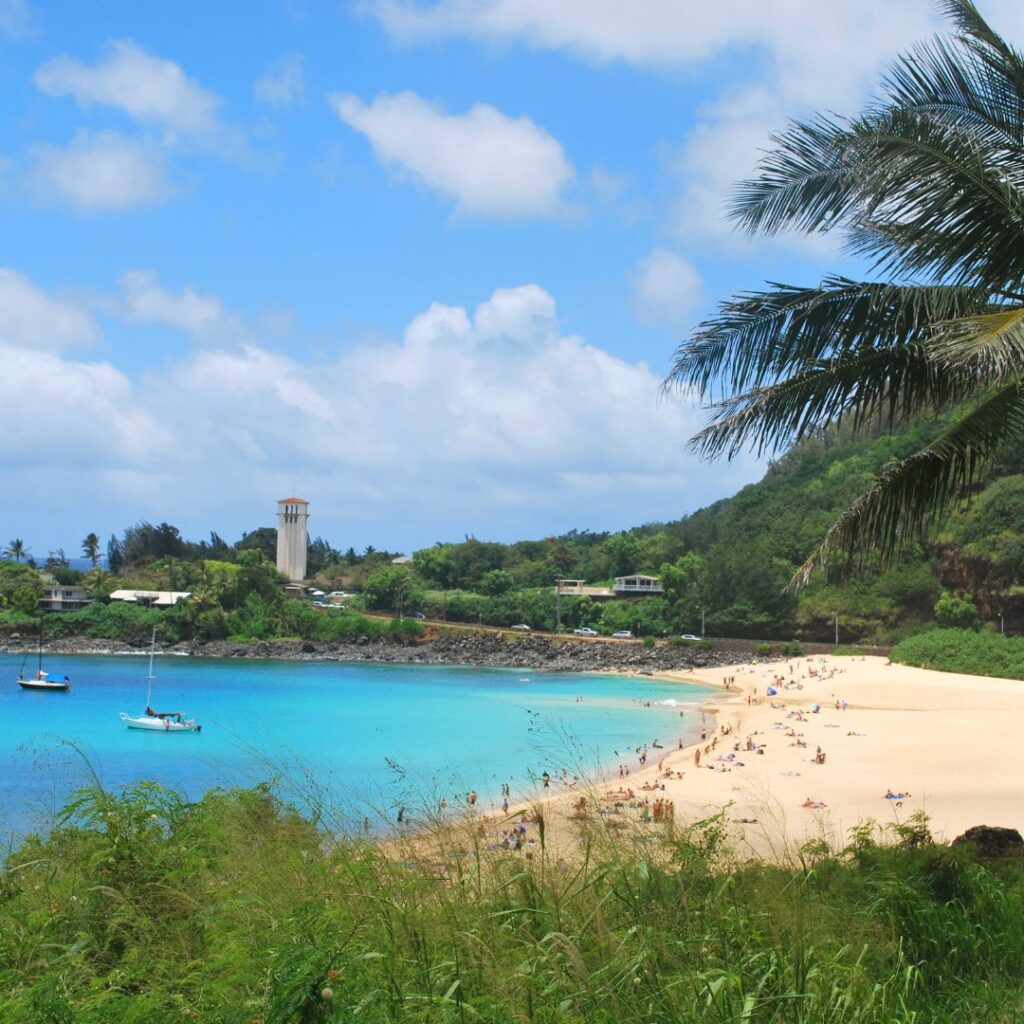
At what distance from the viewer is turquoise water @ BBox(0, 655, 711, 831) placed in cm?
1697

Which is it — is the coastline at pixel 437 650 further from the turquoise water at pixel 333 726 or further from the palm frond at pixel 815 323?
the palm frond at pixel 815 323

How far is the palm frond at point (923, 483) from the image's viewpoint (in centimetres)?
618

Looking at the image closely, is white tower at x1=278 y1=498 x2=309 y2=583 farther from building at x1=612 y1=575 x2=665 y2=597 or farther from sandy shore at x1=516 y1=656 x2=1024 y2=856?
sandy shore at x1=516 y1=656 x2=1024 y2=856

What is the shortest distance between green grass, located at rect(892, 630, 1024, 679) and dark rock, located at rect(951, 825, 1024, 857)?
3818 centimetres

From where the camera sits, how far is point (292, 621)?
7750 centimetres

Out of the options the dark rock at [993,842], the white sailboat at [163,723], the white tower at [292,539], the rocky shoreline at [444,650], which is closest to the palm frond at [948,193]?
the dark rock at [993,842]

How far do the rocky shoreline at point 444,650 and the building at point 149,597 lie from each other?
5.51m

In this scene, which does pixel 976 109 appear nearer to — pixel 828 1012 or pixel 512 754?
pixel 828 1012

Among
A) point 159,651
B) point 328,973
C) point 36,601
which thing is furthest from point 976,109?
point 36,601

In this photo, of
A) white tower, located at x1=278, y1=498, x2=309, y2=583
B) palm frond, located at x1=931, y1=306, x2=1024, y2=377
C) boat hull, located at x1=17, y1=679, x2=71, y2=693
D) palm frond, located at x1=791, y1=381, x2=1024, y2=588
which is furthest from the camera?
white tower, located at x1=278, y1=498, x2=309, y2=583

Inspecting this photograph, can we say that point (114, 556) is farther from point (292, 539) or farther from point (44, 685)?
point (44, 685)

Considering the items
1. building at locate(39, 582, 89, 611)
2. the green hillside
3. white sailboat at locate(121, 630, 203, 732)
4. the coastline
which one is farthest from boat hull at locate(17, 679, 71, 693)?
the green hillside

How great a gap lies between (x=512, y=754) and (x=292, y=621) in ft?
177

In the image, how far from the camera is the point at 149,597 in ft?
258
